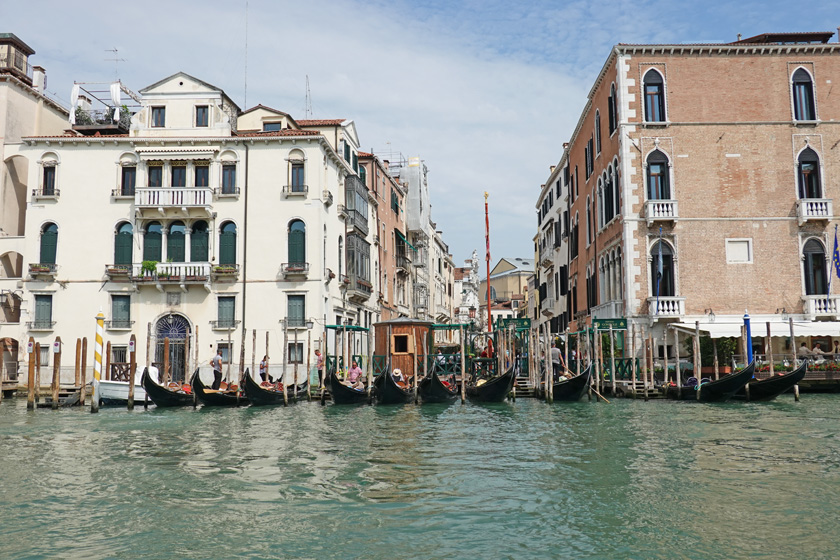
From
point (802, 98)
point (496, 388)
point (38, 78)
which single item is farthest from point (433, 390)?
point (38, 78)

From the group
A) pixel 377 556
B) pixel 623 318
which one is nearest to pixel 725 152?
pixel 623 318

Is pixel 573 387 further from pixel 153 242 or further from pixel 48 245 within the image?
pixel 48 245

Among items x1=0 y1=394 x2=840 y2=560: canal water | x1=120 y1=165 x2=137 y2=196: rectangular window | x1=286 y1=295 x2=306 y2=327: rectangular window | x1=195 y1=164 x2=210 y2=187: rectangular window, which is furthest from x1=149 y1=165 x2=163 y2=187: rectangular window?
x1=0 y1=394 x2=840 y2=560: canal water

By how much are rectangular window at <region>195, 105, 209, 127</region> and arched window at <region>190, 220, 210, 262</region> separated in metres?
2.94

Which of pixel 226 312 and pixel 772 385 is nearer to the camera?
pixel 772 385

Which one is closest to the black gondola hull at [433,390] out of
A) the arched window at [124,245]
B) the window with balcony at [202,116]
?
the arched window at [124,245]

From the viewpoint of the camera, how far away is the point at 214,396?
17.0 metres

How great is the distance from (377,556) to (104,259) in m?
19.1

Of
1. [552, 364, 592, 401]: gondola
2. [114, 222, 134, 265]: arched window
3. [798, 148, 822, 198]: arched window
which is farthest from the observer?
[114, 222, 134, 265]: arched window

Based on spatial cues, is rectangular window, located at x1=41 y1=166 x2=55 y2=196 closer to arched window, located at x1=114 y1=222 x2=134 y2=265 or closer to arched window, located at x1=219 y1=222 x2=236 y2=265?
arched window, located at x1=114 y1=222 x2=134 y2=265

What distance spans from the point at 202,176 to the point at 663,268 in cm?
1329

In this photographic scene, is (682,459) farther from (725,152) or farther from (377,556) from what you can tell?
(725,152)

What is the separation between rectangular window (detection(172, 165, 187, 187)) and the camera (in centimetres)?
2209

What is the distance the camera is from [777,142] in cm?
1908
